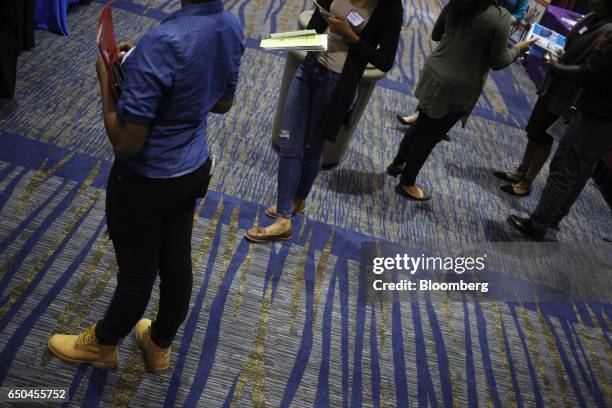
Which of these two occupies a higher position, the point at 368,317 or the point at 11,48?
the point at 11,48

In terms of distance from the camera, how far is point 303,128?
7.43 feet

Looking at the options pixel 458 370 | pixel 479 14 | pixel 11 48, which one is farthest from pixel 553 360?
pixel 11 48

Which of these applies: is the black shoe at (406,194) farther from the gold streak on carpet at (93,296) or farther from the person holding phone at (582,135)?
the gold streak on carpet at (93,296)

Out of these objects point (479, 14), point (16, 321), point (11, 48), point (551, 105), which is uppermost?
point (479, 14)

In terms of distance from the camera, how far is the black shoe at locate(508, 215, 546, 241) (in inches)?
121

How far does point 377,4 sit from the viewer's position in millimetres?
1994

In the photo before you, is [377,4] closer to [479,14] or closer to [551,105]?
[479,14]

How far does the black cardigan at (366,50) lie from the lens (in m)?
1.99

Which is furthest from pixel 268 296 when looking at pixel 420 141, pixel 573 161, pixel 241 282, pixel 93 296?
pixel 573 161

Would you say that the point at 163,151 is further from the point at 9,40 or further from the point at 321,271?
the point at 9,40

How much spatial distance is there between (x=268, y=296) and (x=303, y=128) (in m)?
0.75

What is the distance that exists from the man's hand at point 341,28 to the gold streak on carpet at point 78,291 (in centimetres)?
133

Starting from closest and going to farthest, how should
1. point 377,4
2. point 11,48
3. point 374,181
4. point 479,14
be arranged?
1. point 377,4
2. point 479,14
3. point 11,48
4. point 374,181

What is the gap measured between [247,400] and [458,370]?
922 mm
